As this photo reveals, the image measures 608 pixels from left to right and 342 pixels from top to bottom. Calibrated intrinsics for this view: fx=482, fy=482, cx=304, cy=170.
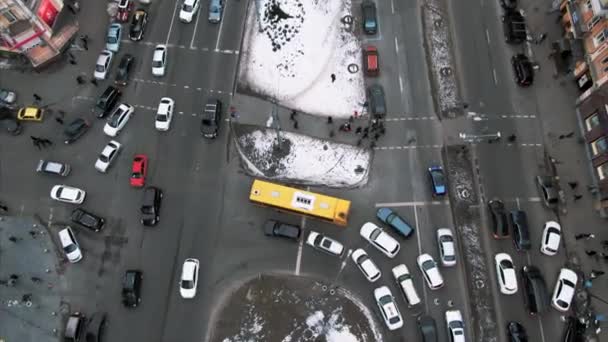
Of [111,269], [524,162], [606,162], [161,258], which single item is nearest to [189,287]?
[161,258]

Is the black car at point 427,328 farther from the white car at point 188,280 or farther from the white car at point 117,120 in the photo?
the white car at point 117,120

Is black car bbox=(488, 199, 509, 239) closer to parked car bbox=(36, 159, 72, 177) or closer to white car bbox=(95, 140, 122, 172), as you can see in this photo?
white car bbox=(95, 140, 122, 172)

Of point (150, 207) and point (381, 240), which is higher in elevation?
point (150, 207)

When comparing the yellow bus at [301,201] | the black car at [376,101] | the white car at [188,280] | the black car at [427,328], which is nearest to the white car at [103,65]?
the yellow bus at [301,201]

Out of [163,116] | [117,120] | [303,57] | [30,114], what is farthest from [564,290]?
[30,114]

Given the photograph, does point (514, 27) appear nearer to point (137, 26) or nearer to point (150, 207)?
point (137, 26)

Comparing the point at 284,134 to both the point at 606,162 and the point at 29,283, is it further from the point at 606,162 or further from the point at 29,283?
the point at 606,162
